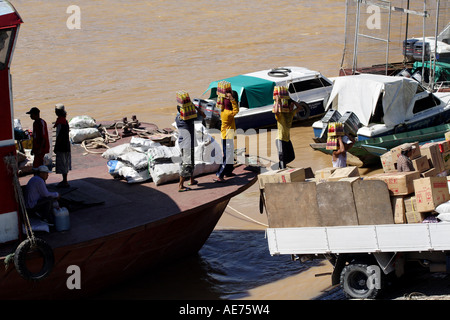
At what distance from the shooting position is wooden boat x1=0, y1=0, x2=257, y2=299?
764 cm

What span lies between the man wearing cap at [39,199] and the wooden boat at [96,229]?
26 cm

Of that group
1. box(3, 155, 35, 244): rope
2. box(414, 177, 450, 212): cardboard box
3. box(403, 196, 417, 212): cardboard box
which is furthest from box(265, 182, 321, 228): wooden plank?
box(3, 155, 35, 244): rope

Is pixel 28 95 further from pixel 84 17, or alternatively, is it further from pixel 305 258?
pixel 305 258

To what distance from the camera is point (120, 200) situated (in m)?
9.26

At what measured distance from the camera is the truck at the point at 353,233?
778cm

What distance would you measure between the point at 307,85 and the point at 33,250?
41.2 feet

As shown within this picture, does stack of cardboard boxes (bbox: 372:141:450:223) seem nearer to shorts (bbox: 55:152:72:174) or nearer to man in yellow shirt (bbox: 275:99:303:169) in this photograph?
man in yellow shirt (bbox: 275:99:303:169)

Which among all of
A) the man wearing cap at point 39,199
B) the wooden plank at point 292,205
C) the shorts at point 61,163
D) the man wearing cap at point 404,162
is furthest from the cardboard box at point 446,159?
the man wearing cap at point 39,199

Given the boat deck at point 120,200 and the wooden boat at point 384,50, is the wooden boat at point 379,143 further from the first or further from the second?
the wooden boat at point 384,50

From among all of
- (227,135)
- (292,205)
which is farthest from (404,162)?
(227,135)

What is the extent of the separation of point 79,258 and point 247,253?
330 centimetres

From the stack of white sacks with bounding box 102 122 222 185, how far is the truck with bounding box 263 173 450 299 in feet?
6.87

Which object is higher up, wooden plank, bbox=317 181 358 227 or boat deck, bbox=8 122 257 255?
wooden plank, bbox=317 181 358 227
